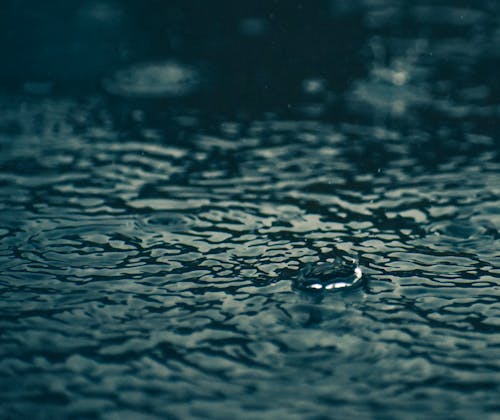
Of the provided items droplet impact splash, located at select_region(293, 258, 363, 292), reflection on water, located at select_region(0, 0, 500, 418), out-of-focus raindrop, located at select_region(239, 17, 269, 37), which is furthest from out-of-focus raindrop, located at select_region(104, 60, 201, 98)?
droplet impact splash, located at select_region(293, 258, 363, 292)

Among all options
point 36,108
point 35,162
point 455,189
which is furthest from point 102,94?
point 455,189

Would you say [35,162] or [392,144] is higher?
[392,144]

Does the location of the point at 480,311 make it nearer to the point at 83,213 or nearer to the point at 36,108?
the point at 83,213

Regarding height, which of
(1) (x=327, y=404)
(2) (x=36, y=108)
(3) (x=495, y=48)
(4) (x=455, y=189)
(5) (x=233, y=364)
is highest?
(3) (x=495, y=48)

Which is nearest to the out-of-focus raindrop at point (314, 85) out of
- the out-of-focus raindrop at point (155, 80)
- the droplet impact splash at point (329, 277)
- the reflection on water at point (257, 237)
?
the reflection on water at point (257, 237)

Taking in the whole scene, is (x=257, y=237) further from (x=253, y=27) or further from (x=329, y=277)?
(x=253, y=27)

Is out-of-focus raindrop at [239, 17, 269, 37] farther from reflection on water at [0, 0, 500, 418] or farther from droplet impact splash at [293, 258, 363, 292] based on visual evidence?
droplet impact splash at [293, 258, 363, 292]
